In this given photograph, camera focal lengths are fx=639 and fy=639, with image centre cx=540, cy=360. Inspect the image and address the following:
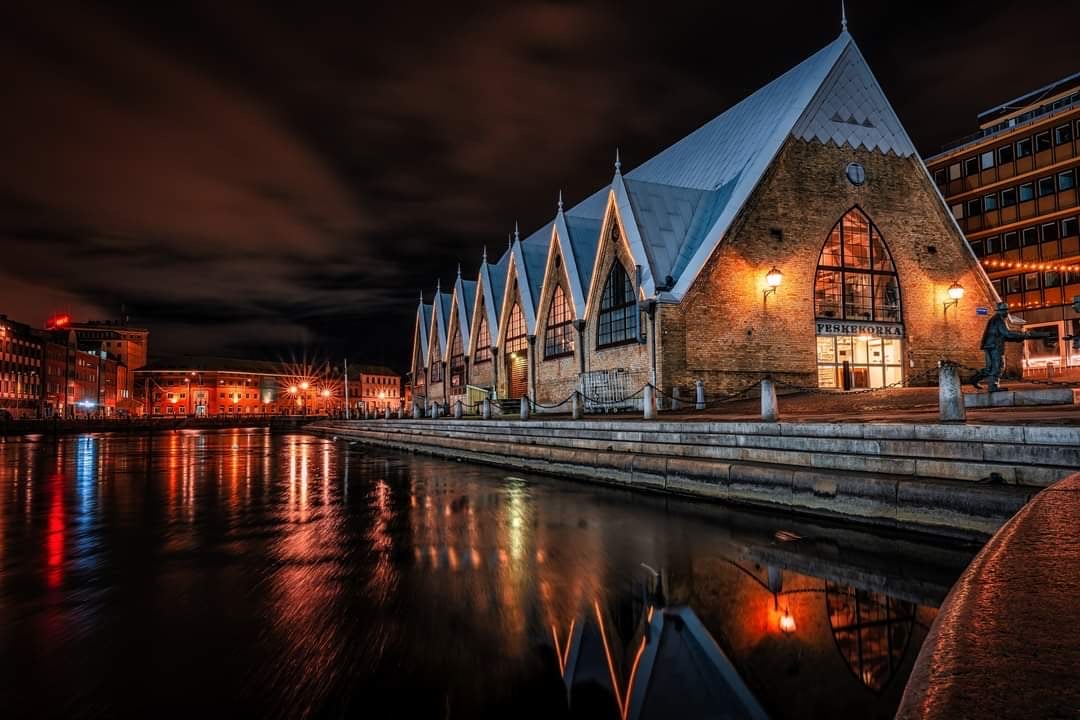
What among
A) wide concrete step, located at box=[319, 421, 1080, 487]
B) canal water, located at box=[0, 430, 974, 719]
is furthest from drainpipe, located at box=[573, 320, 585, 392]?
canal water, located at box=[0, 430, 974, 719]

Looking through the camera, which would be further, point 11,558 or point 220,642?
point 11,558

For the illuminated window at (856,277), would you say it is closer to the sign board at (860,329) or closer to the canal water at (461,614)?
the sign board at (860,329)

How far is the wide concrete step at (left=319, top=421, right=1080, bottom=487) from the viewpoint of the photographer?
6582 mm

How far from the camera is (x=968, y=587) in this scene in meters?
2.63

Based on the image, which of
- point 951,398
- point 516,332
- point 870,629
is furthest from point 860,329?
point 870,629

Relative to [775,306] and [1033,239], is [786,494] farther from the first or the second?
[1033,239]

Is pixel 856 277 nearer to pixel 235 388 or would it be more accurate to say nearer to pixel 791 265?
pixel 791 265

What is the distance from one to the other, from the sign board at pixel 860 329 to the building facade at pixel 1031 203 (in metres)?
11.9

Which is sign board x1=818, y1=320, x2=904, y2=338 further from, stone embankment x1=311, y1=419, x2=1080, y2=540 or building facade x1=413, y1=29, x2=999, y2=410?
stone embankment x1=311, y1=419, x2=1080, y2=540

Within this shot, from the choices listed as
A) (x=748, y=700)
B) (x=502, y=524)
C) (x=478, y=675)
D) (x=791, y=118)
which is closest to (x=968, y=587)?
(x=748, y=700)

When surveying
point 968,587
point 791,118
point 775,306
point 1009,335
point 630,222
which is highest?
point 791,118

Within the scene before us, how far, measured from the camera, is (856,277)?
82.9 ft

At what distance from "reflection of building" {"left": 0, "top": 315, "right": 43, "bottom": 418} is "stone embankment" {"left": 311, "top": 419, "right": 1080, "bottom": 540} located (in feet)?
329

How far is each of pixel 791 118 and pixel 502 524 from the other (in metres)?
21.8
